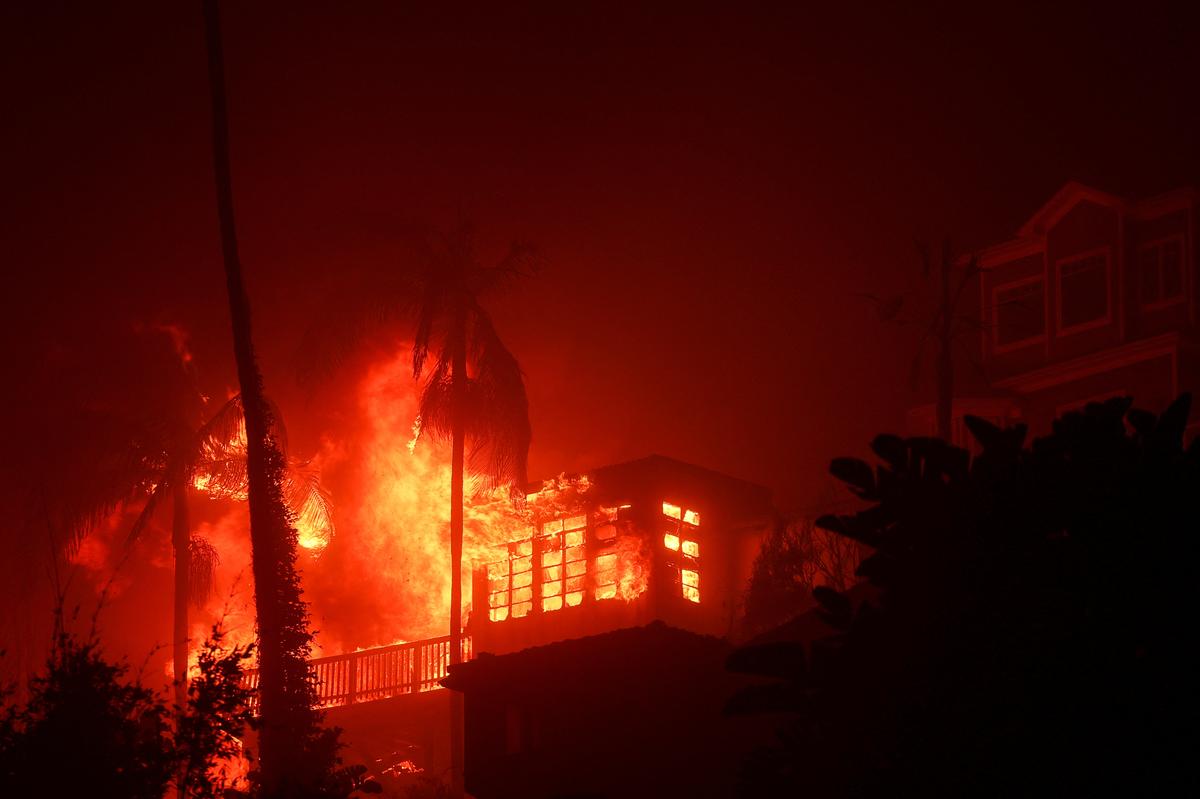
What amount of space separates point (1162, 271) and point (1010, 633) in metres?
28.0

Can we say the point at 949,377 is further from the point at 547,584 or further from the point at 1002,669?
the point at 1002,669

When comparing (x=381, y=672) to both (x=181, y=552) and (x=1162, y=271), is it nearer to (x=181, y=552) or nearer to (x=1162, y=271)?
(x=181, y=552)

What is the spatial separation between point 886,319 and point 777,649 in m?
21.7

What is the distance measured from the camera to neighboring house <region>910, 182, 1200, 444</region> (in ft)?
102

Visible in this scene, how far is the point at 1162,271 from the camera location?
3180 centimetres

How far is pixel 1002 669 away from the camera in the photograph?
6.67 meters

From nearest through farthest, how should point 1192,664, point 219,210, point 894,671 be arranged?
point 1192,664 < point 894,671 < point 219,210

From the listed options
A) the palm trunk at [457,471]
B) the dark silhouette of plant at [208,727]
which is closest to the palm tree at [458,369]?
the palm trunk at [457,471]

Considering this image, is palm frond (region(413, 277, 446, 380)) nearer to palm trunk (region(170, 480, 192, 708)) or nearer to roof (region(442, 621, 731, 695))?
palm trunk (region(170, 480, 192, 708))

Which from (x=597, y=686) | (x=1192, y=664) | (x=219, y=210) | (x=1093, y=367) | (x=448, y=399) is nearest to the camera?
(x=1192, y=664)

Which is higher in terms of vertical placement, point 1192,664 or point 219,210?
point 219,210

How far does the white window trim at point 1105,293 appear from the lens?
32.6 meters

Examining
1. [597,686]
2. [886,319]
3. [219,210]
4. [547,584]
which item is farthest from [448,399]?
[597,686]

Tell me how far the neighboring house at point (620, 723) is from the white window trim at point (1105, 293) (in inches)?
643
